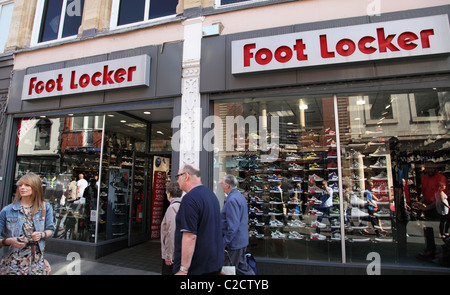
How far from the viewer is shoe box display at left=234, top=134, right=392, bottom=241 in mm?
5578

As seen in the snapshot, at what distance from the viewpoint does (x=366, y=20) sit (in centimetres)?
496

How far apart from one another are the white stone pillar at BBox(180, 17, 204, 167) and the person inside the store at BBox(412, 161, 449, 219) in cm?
523

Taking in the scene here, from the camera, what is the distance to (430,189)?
591 centimetres

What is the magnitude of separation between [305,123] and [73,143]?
631 cm

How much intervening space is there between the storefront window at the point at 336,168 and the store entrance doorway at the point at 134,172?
270cm

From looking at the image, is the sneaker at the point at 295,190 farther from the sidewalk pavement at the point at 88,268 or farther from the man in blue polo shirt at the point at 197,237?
the man in blue polo shirt at the point at 197,237

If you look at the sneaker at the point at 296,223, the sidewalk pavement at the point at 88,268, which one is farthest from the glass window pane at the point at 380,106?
the sidewalk pavement at the point at 88,268

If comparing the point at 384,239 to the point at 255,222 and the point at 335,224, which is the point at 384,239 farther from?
the point at 255,222

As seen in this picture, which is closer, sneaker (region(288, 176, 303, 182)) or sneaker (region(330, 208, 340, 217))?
sneaker (region(330, 208, 340, 217))

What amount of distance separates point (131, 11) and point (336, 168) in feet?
21.6

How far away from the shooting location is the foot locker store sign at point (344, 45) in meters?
4.57

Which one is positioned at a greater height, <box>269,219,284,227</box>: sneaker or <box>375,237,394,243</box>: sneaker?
<box>269,219,284,227</box>: sneaker

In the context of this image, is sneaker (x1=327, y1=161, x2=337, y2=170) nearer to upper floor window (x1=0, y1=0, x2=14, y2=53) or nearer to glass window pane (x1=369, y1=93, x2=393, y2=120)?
glass window pane (x1=369, y1=93, x2=393, y2=120)

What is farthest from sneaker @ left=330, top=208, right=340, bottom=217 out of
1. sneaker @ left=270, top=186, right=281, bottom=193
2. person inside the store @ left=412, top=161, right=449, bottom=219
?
person inside the store @ left=412, top=161, right=449, bottom=219
